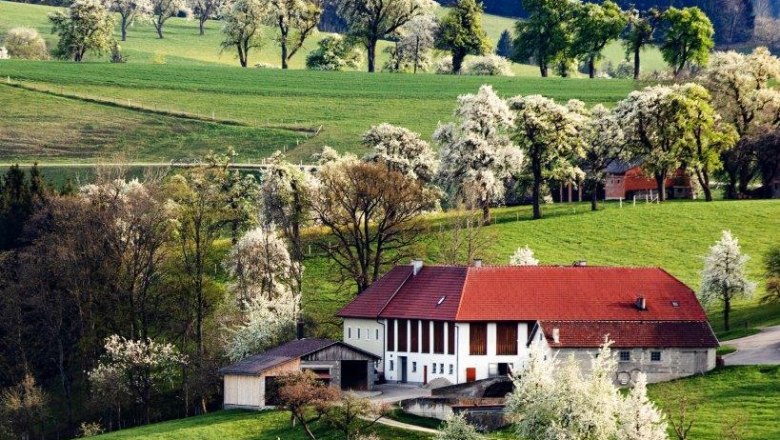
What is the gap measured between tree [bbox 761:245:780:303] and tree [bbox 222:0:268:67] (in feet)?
280

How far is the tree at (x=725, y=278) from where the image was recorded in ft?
297

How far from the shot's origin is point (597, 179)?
119500mm

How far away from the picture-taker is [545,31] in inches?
6550

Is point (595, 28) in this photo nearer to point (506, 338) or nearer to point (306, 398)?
point (506, 338)

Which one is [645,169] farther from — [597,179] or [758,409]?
[758,409]

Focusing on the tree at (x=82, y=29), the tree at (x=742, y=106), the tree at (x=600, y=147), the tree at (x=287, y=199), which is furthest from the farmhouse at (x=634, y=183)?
the tree at (x=82, y=29)

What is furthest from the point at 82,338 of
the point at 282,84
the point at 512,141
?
the point at 282,84

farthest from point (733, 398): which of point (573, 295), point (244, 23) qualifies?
point (244, 23)

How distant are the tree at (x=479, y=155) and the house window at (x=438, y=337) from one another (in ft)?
83.8

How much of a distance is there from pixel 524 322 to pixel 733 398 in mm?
13289

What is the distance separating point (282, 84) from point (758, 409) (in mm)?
92337

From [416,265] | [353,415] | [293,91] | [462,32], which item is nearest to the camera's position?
[353,415]

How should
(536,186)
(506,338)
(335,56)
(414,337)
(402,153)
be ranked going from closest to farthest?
(506,338), (414,337), (536,186), (402,153), (335,56)

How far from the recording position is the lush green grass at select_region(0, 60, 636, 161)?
144250mm
